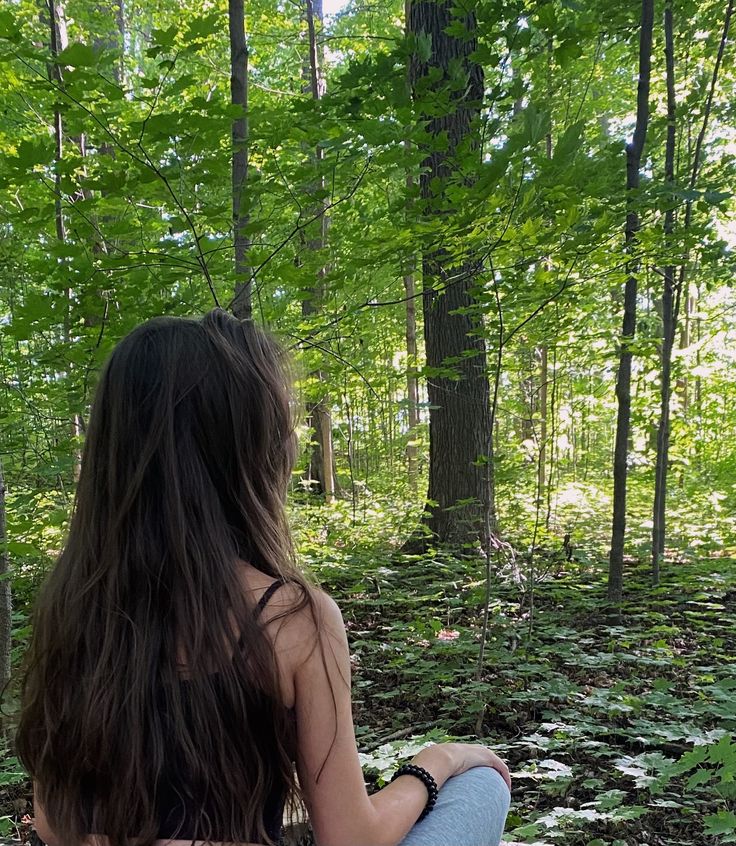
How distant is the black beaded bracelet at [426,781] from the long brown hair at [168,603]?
0.32 meters

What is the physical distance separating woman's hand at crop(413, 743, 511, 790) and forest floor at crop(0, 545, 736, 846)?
39cm

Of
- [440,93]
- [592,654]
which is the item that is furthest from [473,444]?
[440,93]

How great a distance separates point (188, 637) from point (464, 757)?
78 centimetres

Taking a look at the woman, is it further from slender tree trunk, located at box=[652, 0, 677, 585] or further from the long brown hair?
slender tree trunk, located at box=[652, 0, 677, 585]

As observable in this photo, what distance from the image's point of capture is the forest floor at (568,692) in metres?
2.07

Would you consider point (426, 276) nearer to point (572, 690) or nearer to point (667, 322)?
point (572, 690)

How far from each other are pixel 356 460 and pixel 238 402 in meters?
13.5

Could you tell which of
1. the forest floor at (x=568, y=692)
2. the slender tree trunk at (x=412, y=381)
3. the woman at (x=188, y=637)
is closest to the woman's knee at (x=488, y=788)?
the woman at (x=188, y=637)

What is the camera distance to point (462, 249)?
8.95 ft

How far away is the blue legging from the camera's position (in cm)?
129

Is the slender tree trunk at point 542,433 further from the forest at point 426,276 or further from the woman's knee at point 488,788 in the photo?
the woman's knee at point 488,788

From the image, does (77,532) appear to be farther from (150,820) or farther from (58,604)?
(150,820)

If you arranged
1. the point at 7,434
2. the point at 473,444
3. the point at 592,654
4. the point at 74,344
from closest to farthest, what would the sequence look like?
the point at 74,344, the point at 7,434, the point at 592,654, the point at 473,444

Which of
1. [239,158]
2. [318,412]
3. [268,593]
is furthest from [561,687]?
[318,412]
